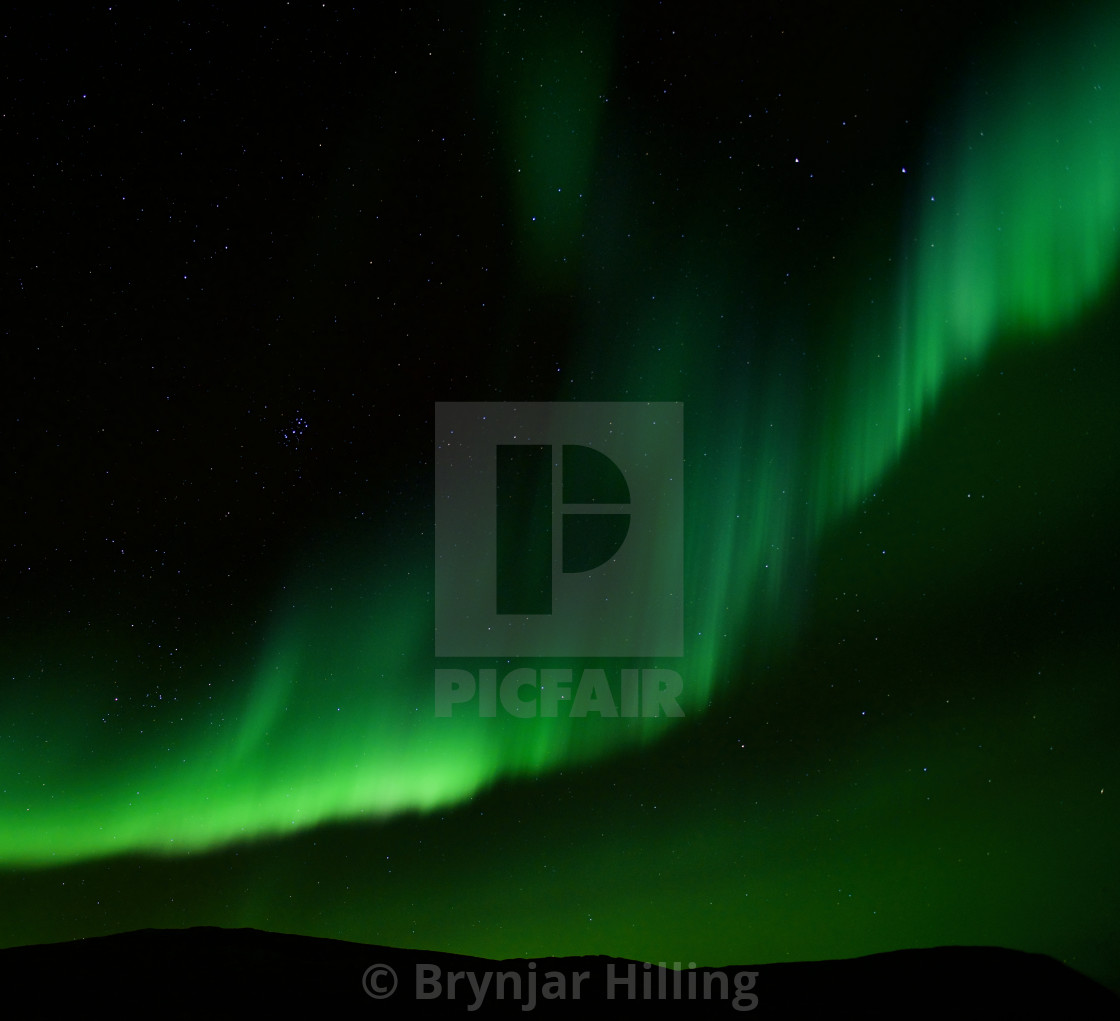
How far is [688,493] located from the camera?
3076 millimetres

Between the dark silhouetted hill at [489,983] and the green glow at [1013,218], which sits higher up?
the green glow at [1013,218]

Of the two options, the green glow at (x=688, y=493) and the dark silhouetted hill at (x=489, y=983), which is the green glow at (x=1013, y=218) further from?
the dark silhouetted hill at (x=489, y=983)

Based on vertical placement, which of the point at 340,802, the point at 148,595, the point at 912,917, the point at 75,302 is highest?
the point at 75,302

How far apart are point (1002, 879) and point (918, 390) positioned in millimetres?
1602

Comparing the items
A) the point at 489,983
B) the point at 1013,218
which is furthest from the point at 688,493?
the point at 489,983

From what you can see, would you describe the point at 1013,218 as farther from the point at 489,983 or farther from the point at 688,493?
the point at 489,983

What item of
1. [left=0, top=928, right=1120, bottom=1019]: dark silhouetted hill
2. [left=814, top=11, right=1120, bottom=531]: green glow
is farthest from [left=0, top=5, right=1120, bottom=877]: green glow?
[left=0, top=928, right=1120, bottom=1019]: dark silhouetted hill

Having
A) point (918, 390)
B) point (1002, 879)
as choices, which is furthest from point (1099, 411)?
point (1002, 879)

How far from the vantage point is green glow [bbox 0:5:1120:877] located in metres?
2.96

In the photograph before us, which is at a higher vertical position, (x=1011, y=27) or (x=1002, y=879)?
(x=1011, y=27)

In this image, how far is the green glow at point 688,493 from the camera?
116 inches

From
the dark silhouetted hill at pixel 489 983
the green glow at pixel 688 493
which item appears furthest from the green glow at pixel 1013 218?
the dark silhouetted hill at pixel 489 983

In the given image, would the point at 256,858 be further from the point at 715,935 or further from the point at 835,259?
the point at 835,259

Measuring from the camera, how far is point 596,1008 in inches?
110
